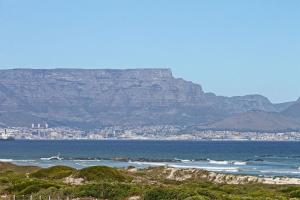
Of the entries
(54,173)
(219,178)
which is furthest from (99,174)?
(219,178)

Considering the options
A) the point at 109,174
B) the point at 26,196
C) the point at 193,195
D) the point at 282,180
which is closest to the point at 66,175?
the point at 109,174

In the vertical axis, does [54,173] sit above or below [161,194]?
above

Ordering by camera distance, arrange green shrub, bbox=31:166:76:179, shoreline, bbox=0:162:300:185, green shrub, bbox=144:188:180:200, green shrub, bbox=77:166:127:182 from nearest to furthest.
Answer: green shrub, bbox=144:188:180:200 < green shrub, bbox=77:166:127:182 < green shrub, bbox=31:166:76:179 < shoreline, bbox=0:162:300:185

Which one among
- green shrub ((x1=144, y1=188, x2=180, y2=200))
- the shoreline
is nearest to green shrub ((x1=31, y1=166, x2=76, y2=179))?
the shoreline

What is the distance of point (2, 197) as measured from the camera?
48.8m

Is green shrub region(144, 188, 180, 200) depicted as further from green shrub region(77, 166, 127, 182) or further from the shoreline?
the shoreline

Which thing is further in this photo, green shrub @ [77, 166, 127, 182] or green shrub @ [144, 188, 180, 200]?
green shrub @ [77, 166, 127, 182]

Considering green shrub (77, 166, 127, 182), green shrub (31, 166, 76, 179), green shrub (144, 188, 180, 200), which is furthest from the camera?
green shrub (31, 166, 76, 179)

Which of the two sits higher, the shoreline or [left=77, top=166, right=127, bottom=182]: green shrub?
[left=77, top=166, right=127, bottom=182]: green shrub

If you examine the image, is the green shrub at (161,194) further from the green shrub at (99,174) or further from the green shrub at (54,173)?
the green shrub at (54,173)

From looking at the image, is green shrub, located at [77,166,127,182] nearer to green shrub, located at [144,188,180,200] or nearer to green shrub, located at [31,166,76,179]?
green shrub, located at [31,166,76,179]

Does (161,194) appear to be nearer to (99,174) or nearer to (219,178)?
(99,174)

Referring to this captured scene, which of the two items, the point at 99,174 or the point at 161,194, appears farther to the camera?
the point at 99,174

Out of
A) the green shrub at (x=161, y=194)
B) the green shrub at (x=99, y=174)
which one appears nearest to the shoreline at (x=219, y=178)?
the green shrub at (x=99, y=174)
